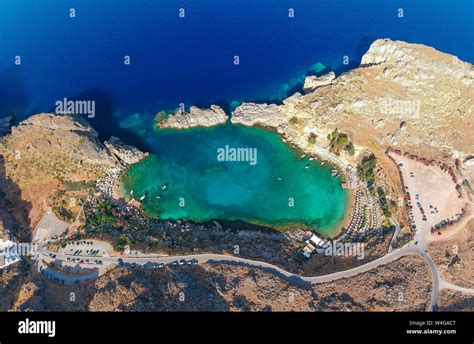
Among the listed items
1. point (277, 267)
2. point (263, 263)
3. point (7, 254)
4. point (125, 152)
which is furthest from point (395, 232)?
point (7, 254)

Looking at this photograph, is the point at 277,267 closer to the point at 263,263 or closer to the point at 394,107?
the point at 263,263

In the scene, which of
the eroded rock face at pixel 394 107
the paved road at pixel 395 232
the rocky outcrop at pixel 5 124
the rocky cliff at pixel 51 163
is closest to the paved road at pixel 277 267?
the paved road at pixel 395 232

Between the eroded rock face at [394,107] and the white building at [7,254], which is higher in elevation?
the eroded rock face at [394,107]

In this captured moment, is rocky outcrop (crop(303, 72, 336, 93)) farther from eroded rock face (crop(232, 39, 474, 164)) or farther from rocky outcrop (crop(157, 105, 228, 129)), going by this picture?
rocky outcrop (crop(157, 105, 228, 129))

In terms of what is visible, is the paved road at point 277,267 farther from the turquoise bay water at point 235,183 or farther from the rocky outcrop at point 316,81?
the rocky outcrop at point 316,81

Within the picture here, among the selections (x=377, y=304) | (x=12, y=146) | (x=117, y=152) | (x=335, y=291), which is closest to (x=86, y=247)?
(x=117, y=152)

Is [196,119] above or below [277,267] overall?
above
